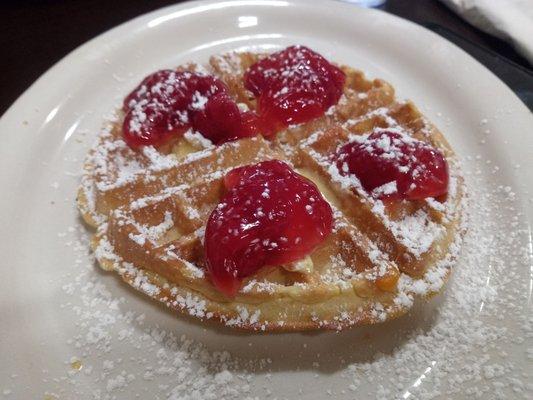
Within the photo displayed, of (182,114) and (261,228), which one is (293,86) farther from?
(261,228)

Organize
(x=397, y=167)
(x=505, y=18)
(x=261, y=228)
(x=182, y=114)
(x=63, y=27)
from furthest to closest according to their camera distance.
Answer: (x=63, y=27) → (x=505, y=18) → (x=182, y=114) → (x=397, y=167) → (x=261, y=228)

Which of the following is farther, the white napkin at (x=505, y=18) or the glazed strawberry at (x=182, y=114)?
the white napkin at (x=505, y=18)

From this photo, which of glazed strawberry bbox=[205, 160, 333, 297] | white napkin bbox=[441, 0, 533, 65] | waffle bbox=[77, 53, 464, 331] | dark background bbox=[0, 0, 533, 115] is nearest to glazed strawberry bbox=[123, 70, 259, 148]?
waffle bbox=[77, 53, 464, 331]

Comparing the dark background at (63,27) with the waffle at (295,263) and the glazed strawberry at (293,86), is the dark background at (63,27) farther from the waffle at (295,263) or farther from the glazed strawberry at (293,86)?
the waffle at (295,263)

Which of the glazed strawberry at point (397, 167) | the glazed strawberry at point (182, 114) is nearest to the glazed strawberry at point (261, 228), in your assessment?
the glazed strawberry at point (397, 167)

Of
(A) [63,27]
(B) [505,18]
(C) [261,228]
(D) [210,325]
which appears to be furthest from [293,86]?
(A) [63,27]

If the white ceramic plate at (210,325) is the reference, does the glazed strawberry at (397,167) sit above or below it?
above
